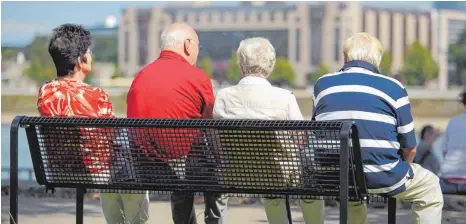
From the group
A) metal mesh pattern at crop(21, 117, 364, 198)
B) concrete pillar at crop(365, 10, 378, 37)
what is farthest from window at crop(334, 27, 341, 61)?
metal mesh pattern at crop(21, 117, 364, 198)

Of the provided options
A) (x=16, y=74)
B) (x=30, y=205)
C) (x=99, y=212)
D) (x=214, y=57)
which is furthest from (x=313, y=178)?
(x=214, y=57)

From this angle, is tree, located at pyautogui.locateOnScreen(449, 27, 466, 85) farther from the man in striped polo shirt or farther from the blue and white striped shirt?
the blue and white striped shirt

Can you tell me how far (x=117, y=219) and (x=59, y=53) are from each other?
0.84m

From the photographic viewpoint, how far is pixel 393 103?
191 inches

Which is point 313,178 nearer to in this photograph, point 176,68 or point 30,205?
point 176,68

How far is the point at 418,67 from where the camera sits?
11975 cm

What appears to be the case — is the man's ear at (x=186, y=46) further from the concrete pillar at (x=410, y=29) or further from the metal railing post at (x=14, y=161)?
the concrete pillar at (x=410, y=29)

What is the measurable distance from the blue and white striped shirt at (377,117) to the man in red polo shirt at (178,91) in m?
0.60

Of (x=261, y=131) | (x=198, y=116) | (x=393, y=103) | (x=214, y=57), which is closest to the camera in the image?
(x=261, y=131)

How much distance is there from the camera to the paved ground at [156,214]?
7.54 m

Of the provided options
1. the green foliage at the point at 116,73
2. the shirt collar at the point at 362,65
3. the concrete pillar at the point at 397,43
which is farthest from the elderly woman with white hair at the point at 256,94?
the concrete pillar at the point at 397,43

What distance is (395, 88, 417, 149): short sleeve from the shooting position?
15.9 ft

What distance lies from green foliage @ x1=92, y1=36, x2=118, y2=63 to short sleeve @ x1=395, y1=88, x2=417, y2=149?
133981 millimetres

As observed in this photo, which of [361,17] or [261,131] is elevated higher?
[261,131]
